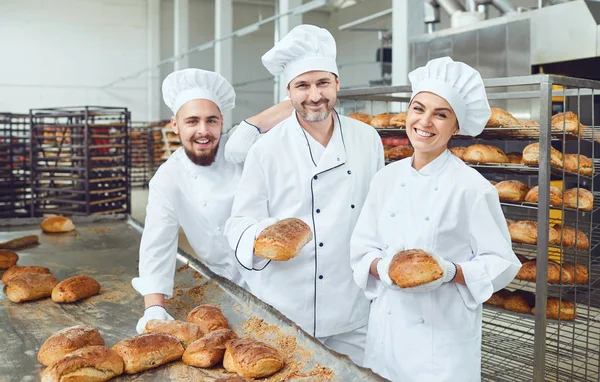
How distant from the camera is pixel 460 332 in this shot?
1704mm

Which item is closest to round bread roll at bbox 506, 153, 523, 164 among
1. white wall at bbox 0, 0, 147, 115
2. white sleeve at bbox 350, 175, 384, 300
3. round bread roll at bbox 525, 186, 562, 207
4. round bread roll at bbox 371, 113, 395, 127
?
round bread roll at bbox 525, 186, 562, 207

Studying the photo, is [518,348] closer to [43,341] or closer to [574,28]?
[43,341]

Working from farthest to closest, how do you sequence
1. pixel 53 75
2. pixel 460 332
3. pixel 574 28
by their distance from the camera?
pixel 53 75, pixel 574 28, pixel 460 332

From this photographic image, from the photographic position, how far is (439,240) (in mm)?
1702

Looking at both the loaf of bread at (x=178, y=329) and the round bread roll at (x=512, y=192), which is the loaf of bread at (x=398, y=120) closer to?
the round bread roll at (x=512, y=192)

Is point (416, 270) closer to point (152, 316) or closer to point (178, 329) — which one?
point (178, 329)

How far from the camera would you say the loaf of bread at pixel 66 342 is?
1398 mm

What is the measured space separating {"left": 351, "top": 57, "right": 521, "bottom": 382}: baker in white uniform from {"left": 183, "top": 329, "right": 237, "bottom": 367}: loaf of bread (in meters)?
0.50

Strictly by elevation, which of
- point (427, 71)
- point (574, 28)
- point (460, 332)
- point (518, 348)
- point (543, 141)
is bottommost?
point (518, 348)

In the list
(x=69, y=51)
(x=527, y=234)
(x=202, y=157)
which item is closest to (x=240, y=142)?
(x=202, y=157)

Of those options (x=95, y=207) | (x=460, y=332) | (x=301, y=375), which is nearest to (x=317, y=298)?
(x=460, y=332)

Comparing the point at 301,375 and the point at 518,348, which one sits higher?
the point at 301,375

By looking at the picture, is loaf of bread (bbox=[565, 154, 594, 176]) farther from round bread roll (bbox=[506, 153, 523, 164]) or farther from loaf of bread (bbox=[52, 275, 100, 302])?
loaf of bread (bbox=[52, 275, 100, 302])

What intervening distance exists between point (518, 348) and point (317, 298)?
1.12 m
